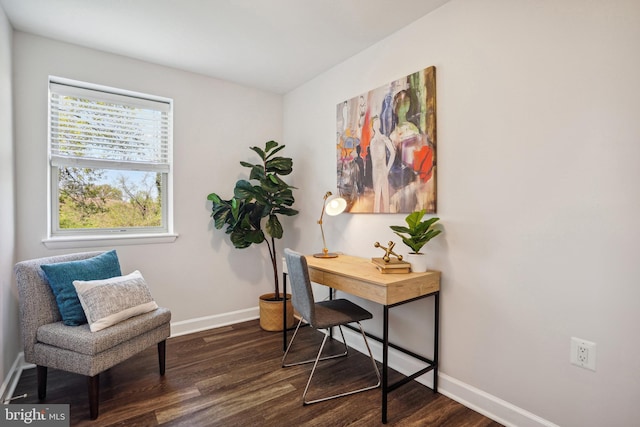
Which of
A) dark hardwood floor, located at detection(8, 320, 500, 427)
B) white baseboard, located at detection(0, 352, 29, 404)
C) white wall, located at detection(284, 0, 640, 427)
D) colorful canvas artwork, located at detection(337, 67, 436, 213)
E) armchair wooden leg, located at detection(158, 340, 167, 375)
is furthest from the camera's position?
armchair wooden leg, located at detection(158, 340, 167, 375)

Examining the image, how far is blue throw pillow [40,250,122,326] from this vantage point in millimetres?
1938

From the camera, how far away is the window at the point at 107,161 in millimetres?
2605

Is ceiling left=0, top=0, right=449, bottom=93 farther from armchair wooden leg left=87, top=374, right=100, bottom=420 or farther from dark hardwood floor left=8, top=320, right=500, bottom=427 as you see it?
dark hardwood floor left=8, top=320, right=500, bottom=427

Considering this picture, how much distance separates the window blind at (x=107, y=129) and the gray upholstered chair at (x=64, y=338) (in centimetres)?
103

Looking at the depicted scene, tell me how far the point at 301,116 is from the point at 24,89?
2.25 meters

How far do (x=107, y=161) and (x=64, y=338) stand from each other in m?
1.57

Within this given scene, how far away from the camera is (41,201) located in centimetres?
245

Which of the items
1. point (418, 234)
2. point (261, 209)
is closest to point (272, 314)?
point (261, 209)

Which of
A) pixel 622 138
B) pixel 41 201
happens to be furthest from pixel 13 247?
pixel 622 138

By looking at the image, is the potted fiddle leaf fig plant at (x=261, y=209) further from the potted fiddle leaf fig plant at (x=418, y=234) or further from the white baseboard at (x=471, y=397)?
the potted fiddle leaf fig plant at (x=418, y=234)

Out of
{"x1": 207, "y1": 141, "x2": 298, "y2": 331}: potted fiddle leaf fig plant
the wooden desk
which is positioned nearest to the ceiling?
{"x1": 207, "y1": 141, "x2": 298, "y2": 331}: potted fiddle leaf fig plant

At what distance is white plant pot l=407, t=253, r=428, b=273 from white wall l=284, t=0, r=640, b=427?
139mm

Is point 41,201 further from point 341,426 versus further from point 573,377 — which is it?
point 573,377

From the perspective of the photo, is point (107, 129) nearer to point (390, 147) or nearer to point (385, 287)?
point (390, 147)
